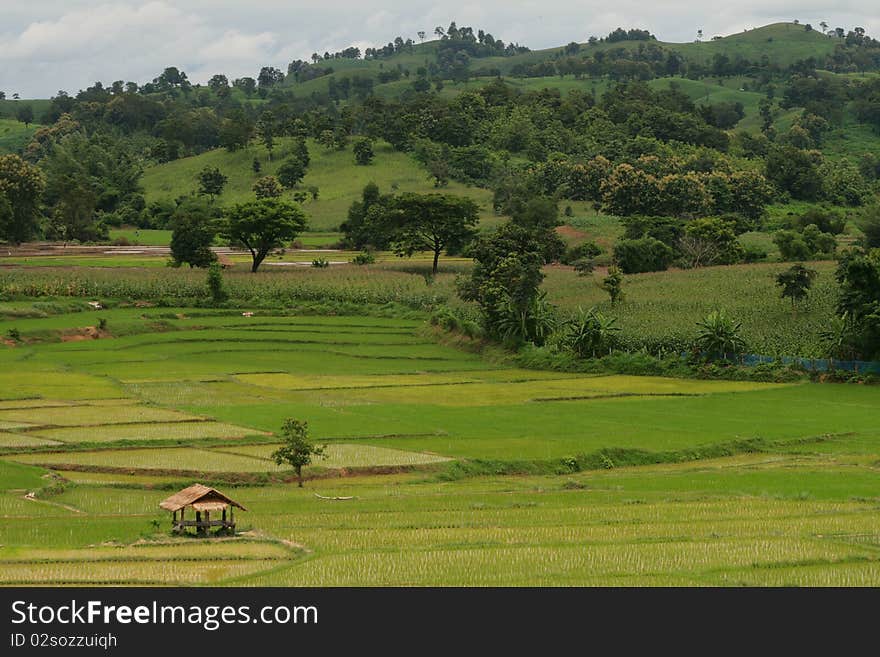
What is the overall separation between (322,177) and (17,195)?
Result: 43.2 meters

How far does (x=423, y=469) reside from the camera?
41500 millimetres

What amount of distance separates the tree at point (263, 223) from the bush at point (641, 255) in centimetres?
2624

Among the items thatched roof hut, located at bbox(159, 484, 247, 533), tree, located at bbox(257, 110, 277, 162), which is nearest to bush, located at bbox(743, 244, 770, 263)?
tree, located at bbox(257, 110, 277, 162)

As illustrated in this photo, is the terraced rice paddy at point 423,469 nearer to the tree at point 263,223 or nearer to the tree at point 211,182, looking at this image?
the tree at point 263,223

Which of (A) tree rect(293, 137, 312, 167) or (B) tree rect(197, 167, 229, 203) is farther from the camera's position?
(A) tree rect(293, 137, 312, 167)

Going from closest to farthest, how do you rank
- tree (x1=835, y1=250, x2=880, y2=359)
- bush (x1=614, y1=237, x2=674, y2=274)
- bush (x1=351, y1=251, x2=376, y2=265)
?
tree (x1=835, y1=250, x2=880, y2=359) < bush (x1=614, y1=237, x2=674, y2=274) < bush (x1=351, y1=251, x2=376, y2=265)

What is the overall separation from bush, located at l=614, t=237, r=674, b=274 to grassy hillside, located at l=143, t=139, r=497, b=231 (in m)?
36.4

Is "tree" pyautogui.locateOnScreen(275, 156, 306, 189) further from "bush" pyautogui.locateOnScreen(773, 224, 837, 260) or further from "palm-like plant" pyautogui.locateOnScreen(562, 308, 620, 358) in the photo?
"palm-like plant" pyautogui.locateOnScreen(562, 308, 620, 358)

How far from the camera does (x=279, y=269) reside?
103 m

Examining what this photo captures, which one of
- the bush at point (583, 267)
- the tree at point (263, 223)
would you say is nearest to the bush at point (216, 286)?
the tree at point (263, 223)

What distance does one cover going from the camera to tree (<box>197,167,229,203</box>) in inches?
5906

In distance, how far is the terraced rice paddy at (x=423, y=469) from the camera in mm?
26172
